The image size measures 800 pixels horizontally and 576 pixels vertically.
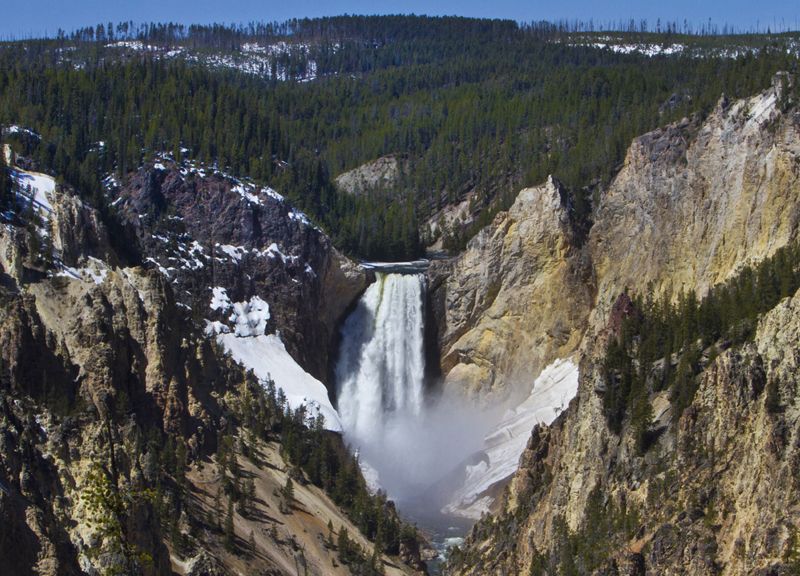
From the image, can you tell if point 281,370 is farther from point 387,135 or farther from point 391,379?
point 387,135

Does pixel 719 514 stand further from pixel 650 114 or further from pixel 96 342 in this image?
pixel 650 114

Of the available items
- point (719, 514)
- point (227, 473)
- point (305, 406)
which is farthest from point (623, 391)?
point (305, 406)

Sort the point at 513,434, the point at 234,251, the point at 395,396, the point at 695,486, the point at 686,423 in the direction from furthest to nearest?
the point at 395,396 < the point at 234,251 < the point at 513,434 < the point at 686,423 < the point at 695,486

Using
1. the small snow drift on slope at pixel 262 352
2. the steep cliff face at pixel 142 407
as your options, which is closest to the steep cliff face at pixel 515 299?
the small snow drift on slope at pixel 262 352

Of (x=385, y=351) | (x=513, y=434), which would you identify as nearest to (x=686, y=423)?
(x=513, y=434)

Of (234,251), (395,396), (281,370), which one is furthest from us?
(395,396)
